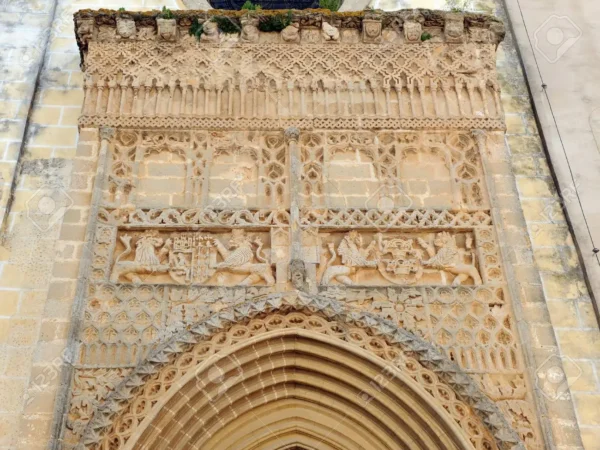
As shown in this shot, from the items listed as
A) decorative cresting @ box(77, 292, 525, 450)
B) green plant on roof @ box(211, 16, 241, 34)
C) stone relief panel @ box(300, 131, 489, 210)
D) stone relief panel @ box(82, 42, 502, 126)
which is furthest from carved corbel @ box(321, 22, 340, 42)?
decorative cresting @ box(77, 292, 525, 450)

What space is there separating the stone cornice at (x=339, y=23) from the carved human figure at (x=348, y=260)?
8.51 feet

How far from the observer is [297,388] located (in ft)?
22.8

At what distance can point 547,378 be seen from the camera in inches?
257

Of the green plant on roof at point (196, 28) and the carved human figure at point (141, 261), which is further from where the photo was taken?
the green plant on roof at point (196, 28)

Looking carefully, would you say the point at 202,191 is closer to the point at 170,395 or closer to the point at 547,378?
the point at 170,395

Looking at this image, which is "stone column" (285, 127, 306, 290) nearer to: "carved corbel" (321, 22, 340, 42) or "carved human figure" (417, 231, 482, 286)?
"carved human figure" (417, 231, 482, 286)

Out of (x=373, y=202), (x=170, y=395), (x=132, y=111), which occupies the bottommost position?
(x=170, y=395)

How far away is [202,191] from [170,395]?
2205mm

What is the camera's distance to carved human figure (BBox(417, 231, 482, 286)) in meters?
7.18

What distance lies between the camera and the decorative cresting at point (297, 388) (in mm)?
6305

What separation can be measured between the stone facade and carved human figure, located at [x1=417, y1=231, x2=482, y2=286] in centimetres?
2

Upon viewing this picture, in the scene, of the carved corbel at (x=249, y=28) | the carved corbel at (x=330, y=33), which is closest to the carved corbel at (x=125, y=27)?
the carved corbel at (x=249, y=28)

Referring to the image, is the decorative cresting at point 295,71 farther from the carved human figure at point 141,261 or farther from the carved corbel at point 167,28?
the carved human figure at point 141,261

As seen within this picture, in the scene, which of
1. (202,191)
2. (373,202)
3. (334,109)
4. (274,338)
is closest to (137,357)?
(274,338)
